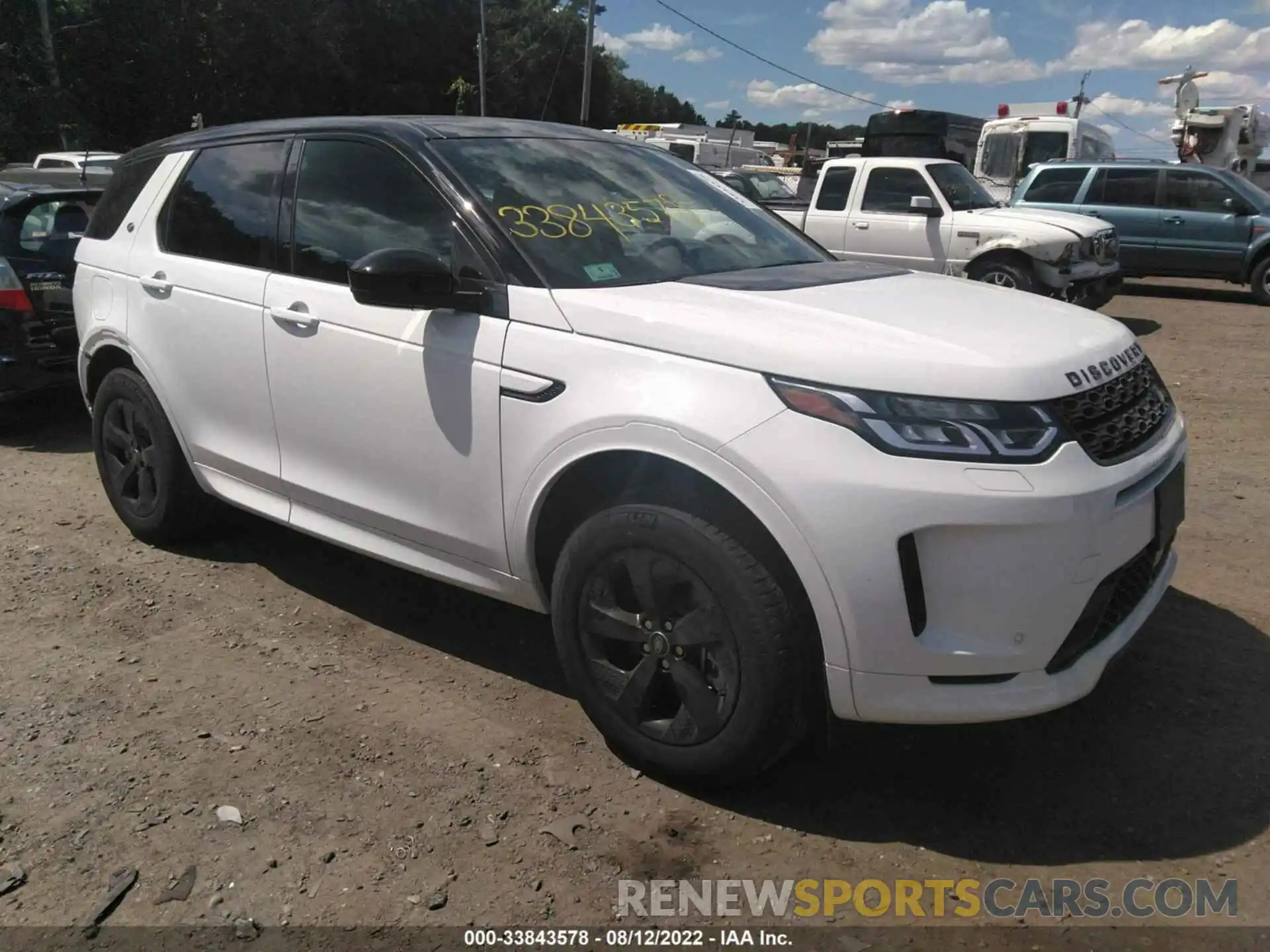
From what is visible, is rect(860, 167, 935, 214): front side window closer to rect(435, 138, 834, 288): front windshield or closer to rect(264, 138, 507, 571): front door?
rect(435, 138, 834, 288): front windshield

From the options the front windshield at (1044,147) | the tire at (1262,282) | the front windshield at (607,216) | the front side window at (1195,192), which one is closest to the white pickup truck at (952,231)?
the front side window at (1195,192)

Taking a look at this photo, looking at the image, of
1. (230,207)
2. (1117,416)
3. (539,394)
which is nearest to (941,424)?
(1117,416)

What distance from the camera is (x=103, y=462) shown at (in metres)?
4.73

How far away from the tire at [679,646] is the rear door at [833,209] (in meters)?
10.1

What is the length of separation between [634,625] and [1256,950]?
5.18ft

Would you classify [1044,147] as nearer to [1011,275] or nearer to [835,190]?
[835,190]

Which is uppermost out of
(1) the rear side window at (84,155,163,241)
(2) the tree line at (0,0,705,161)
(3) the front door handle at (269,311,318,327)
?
(2) the tree line at (0,0,705,161)

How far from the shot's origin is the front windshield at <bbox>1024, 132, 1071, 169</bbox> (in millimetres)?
17953

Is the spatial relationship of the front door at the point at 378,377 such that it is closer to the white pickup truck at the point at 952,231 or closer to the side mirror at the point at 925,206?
the white pickup truck at the point at 952,231

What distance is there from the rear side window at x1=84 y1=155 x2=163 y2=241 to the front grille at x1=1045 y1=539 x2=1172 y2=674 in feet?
13.1

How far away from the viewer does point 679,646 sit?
2.74m

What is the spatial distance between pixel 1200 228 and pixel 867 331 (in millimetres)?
13148

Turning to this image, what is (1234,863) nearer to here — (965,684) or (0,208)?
(965,684)

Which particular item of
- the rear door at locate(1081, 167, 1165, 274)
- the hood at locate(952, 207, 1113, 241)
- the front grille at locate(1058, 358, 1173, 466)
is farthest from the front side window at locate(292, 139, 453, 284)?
the rear door at locate(1081, 167, 1165, 274)
